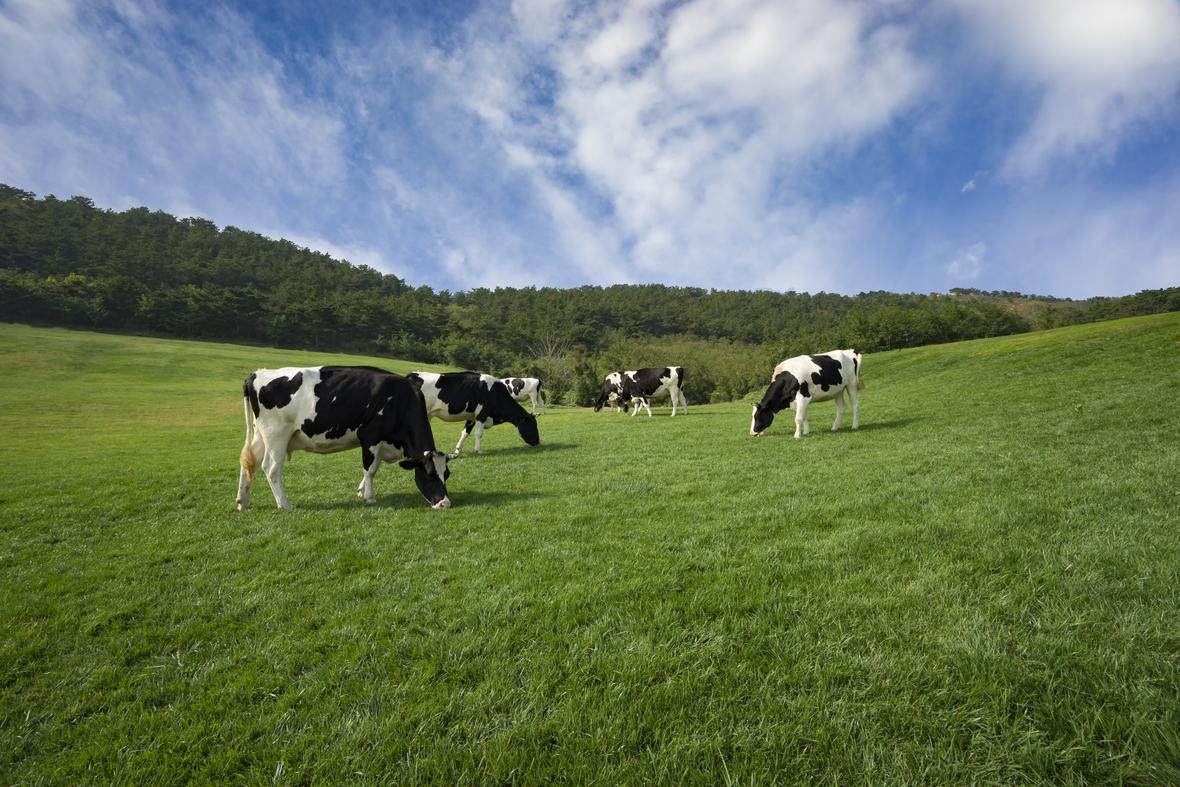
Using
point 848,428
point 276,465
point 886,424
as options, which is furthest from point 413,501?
point 886,424

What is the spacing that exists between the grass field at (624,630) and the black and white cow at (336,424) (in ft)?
2.14

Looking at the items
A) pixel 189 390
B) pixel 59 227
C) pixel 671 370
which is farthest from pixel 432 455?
pixel 59 227

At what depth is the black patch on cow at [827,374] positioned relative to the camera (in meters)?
13.9

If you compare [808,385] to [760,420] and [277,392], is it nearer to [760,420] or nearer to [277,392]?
[760,420]

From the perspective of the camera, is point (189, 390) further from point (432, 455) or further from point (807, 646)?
point (807, 646)

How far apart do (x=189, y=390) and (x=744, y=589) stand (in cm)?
5013

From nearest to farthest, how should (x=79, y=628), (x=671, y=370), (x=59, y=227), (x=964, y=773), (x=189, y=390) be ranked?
(x=964, y=773), (x=79, y=628), (x=671, y=370), (x=189, y=390), (x=59, y=227)

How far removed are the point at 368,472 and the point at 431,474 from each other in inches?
49.4

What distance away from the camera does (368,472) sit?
8.27 metres

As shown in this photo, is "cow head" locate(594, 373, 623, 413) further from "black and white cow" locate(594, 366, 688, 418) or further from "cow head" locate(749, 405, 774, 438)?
"cow head" locate(749, 405, 774, 438)

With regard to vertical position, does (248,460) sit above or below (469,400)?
below

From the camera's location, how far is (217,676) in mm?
3186

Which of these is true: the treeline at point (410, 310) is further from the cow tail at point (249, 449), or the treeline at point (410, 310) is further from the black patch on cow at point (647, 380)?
the cow tail at point (249, 449)

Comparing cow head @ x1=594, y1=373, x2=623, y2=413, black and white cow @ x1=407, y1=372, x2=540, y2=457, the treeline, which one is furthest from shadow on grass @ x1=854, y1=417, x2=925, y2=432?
the treeline
